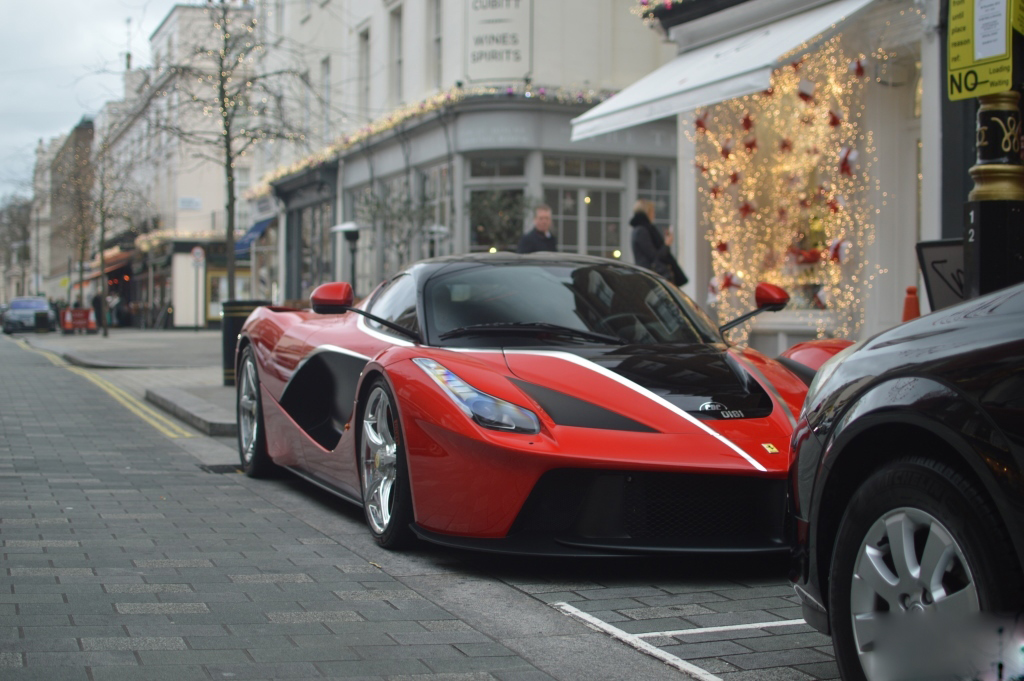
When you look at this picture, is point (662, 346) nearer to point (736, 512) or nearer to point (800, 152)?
point (736, 512)

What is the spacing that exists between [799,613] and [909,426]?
5.63ft

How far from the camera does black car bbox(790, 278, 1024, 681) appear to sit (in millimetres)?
2410

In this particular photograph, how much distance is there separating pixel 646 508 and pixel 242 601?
152 cm

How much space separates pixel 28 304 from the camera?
5225 centimetres

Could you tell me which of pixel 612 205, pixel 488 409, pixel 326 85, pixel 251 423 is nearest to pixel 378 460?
pixel 488 409

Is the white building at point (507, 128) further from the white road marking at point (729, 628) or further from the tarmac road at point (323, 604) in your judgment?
the white road marking at point (729, 628)

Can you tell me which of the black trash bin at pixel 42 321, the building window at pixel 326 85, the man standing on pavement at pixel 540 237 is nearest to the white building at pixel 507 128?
the building window at pixel 326 85

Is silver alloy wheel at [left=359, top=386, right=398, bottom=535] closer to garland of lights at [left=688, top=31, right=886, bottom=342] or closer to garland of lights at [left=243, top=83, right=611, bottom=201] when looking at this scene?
garland of lights at [left=688, top=31, right=886, bottom=342]

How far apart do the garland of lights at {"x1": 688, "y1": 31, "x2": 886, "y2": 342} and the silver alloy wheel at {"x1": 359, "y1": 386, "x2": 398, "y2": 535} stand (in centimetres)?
604

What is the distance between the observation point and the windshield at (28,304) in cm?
5178

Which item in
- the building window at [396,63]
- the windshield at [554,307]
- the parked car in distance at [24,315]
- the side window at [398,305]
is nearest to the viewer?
the windshield at [554,307]

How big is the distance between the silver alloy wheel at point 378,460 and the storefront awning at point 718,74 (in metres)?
5.18

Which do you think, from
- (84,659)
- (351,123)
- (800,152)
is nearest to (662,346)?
(84,659)

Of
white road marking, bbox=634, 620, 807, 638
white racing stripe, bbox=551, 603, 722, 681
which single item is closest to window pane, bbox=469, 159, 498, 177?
white racing stripe, bbox=551, 603, 722, 681
